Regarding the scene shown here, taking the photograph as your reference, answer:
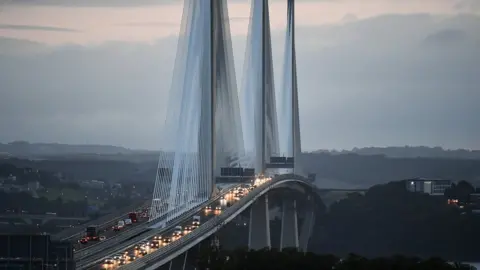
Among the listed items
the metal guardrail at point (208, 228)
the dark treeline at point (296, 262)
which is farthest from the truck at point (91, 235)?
the dark treeline at point (296, 262)

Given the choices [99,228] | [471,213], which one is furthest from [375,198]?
[99,228]

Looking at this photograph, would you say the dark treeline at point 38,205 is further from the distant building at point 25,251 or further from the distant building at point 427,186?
the distant building at point 25,251

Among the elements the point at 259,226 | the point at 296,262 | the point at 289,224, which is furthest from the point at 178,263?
the point at 289,224

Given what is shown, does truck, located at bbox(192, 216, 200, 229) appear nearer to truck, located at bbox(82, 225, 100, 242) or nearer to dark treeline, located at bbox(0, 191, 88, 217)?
truck, located at bbox(82, 225, 100, 242)

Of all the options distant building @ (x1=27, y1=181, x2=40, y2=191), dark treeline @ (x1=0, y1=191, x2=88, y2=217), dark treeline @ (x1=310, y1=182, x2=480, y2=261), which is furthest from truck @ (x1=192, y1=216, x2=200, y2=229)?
distant building @ (x1=27, y1=181, x2=40, y2=191)

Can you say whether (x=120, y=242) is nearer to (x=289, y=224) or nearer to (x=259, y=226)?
(x=259, y=226)

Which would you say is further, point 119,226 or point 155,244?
point 119,226
